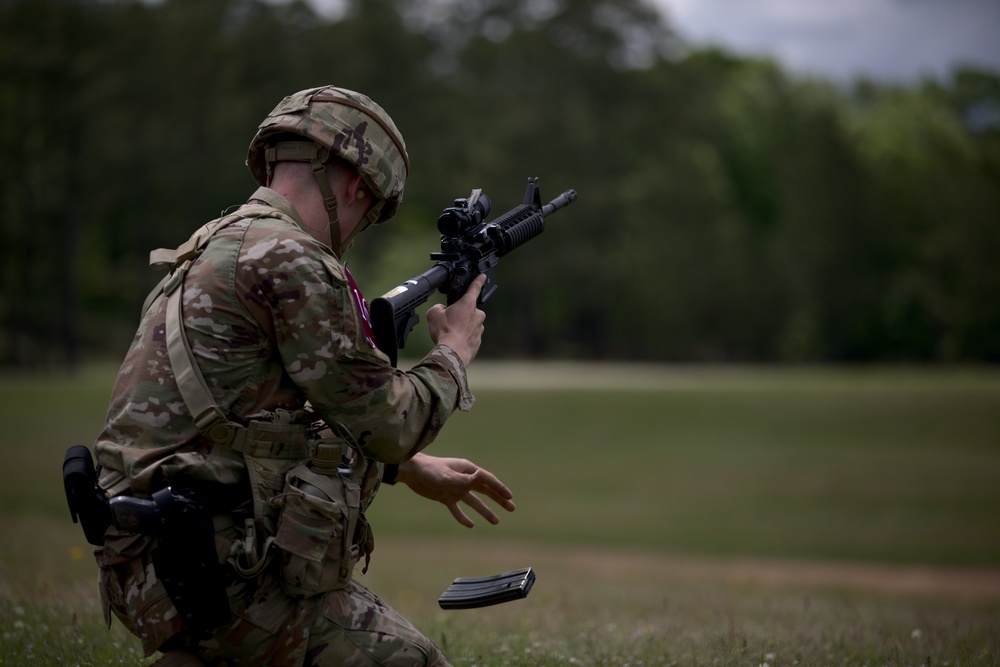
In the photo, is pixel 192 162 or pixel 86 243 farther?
pixel 86 243

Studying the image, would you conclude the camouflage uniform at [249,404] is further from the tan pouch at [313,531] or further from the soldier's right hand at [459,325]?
the soldier's right hand at [459,325]

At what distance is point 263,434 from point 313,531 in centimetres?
33

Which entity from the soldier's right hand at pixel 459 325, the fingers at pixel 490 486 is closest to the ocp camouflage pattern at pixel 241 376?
the soldier's right hand at pixel 459 325

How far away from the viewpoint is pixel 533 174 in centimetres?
5428

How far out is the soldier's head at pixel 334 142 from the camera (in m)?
3.65

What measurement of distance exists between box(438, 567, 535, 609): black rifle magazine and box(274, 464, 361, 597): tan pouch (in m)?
0.88

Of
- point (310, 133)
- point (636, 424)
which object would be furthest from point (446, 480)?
point (636, 424)

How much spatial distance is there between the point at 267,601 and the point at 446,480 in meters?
1.04

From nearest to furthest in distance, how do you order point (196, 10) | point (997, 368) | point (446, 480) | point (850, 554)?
point (446, 480), point (850, 554), point (997, 368), point (196, 10)

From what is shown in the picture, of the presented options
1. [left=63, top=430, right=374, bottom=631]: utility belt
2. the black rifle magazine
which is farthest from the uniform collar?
the black rifle magazine

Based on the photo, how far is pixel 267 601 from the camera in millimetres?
3533

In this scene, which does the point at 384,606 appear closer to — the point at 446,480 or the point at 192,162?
the point at 446,480

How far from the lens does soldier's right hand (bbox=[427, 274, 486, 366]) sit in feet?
12.9

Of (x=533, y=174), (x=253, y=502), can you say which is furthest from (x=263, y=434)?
(x=533, y=174)
